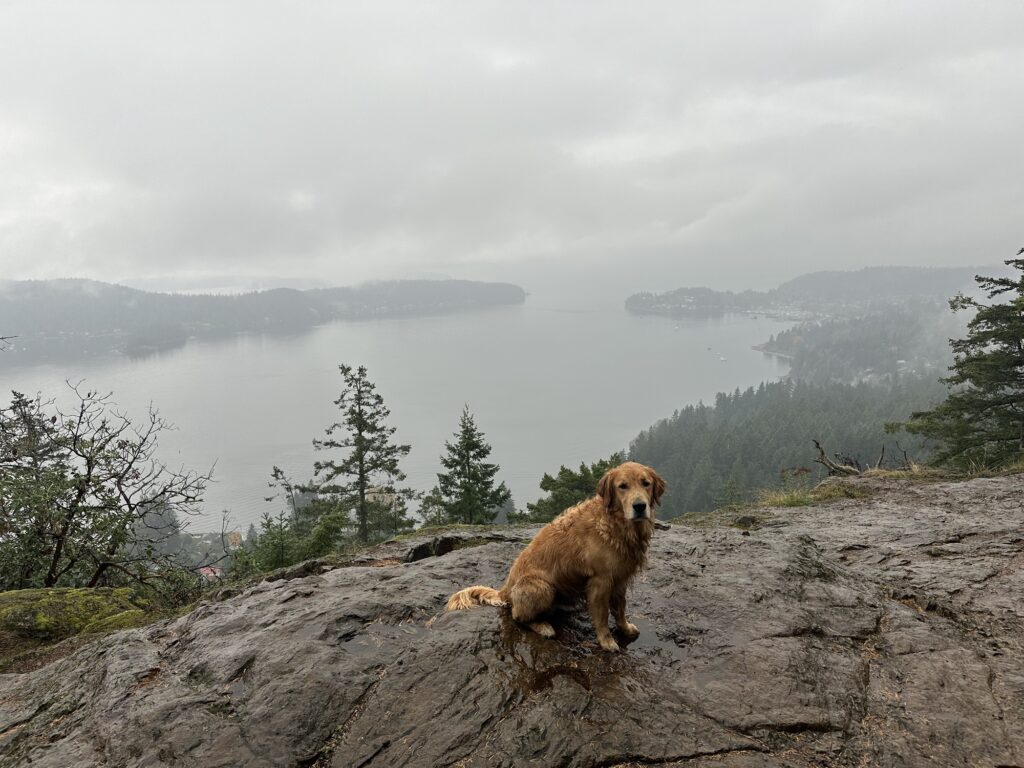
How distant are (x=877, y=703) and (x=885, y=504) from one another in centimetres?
761

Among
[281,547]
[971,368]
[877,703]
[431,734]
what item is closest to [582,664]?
[431,734]

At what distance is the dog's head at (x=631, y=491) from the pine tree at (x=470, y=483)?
25.2 metres

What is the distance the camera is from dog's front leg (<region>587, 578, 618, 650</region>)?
166 inches

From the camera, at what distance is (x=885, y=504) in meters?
9.61

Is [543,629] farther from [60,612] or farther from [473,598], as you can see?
[60,612]

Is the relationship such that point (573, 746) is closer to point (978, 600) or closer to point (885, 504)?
point (978, 600)

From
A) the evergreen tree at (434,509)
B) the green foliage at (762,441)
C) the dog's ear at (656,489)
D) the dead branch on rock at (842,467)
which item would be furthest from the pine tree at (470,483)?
the green foliage at (762,441)

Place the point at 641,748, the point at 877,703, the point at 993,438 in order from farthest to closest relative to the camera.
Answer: the point at 993,438, the point at 877,703, the point at 641,748

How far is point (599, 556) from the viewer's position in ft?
14.0

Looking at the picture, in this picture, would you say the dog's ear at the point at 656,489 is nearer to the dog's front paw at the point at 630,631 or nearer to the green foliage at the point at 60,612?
the dog's front paw at the point at 630,631

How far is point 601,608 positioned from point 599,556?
430 mm

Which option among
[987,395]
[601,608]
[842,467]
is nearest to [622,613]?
[601,608]

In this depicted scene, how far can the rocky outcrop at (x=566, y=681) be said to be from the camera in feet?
10.7

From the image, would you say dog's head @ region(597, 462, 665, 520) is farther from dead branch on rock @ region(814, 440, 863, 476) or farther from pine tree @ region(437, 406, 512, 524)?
pine tree @ region(437, 406, 512, 524)
